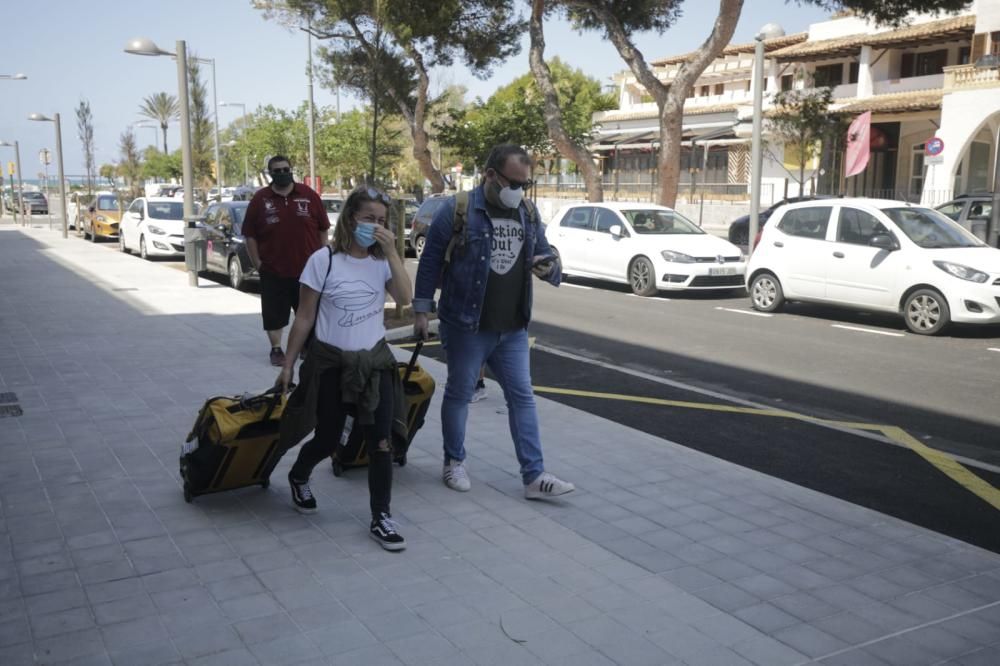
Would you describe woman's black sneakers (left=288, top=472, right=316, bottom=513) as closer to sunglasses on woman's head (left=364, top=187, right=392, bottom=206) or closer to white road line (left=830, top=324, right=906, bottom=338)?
sunglasses on woman's head (left=364, top=187, right=392, bottom=206)

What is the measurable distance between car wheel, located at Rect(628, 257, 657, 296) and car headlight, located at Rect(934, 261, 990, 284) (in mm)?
5006

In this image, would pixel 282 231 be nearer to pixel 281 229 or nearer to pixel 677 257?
pixel 281 229

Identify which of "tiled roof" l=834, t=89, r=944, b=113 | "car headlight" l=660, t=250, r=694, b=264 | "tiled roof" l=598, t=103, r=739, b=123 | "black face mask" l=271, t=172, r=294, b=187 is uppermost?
"tiled roof" l=598, t=103, r=739, b=123

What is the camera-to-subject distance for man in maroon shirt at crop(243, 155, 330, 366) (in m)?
8.02

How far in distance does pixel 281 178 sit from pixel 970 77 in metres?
30.2

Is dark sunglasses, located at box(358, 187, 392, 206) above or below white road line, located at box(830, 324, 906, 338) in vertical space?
above

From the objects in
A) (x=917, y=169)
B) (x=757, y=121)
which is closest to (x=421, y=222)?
(x=757, y=121)

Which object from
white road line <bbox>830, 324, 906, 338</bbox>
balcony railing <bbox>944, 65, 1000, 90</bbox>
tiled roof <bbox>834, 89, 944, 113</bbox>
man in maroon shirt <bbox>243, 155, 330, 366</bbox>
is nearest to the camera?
man in maroon shirt <bbox>243, 155, 330, 366</bbox>

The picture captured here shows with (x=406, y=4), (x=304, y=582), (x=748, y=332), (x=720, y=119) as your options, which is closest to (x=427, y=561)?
(x=304, y=582)

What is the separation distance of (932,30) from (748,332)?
28.3m

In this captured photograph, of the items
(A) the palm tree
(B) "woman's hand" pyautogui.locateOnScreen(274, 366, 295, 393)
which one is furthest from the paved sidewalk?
(A) the palm tree

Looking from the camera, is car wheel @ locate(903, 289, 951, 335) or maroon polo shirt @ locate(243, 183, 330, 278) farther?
car wheel @ locate(903, 289, 951, 335)

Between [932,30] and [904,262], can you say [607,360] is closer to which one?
[904,262]

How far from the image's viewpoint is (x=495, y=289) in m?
5.04
